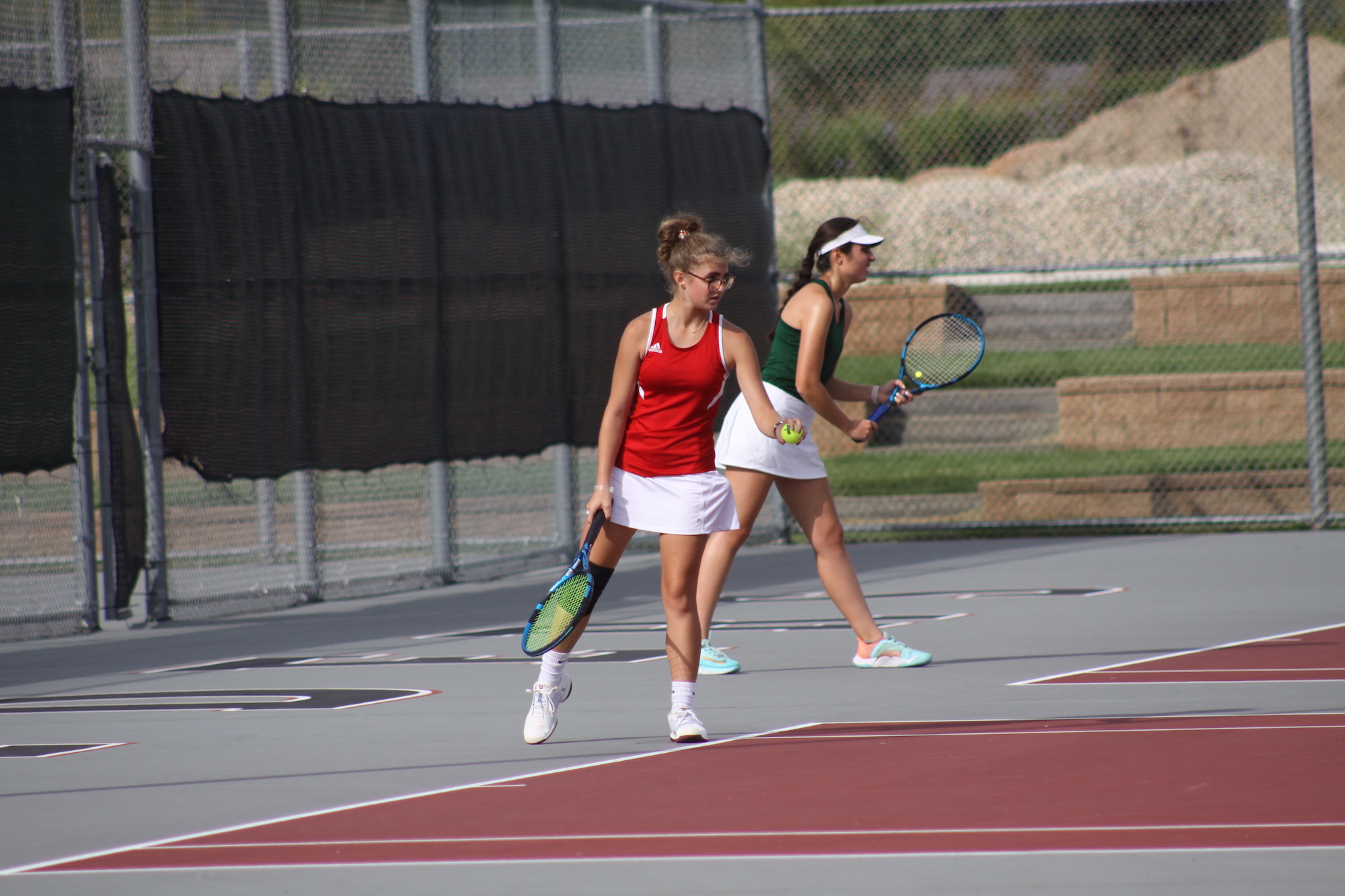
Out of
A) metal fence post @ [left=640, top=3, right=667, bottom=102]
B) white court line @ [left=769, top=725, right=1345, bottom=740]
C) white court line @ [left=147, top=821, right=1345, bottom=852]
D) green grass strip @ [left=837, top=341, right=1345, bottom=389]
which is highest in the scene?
metal fence post @ [left=640, top=3, right=667, bottom=102]

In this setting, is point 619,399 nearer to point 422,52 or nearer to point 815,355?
point 815,355

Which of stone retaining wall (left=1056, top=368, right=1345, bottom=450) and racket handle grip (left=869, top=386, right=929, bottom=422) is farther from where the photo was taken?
stone retaining wall (left=1056, top=368, right=1345, bottom=450)

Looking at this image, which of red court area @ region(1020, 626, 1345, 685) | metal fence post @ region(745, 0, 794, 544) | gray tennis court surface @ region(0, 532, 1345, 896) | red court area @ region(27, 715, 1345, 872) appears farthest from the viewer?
metal fence post @ region(745, 0, 794, 544)

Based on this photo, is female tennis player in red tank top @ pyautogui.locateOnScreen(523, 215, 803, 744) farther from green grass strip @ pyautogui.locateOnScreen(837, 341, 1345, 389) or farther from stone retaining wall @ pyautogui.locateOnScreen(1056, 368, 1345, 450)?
green grass strip @ pyautogui.locateOnScreen(837, 341, 1345, 389)

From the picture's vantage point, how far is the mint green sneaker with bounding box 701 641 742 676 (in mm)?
8227

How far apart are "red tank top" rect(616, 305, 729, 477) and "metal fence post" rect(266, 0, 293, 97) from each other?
234 inches

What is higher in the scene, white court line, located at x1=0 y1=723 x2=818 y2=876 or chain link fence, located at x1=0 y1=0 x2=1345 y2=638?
chain link fence, located at x1=0 y1=0 x2=1345 y2=638

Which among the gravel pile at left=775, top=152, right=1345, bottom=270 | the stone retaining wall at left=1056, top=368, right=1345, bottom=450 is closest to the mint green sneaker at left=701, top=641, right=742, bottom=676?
the stone retaining wall at left=1056, top=368, right=1345, bottom=450

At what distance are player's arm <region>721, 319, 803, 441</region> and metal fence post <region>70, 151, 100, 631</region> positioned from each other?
4.95 m

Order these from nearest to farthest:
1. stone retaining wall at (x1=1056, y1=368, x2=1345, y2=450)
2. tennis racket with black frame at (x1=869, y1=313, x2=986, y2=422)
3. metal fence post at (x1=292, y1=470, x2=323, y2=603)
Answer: tennis racket with black frame at (x1=869, y1=313, x2=986, y2=422)
metal fence post at (x1=292, y1=470, x2=323, y2=603)
stone retaining wall at (x1=1056, y1=368, x2=1345, y2=450)

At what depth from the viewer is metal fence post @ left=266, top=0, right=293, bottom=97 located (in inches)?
463

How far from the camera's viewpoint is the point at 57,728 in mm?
7324

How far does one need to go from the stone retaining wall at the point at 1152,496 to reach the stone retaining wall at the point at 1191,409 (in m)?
0.84

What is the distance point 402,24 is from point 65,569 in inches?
170
